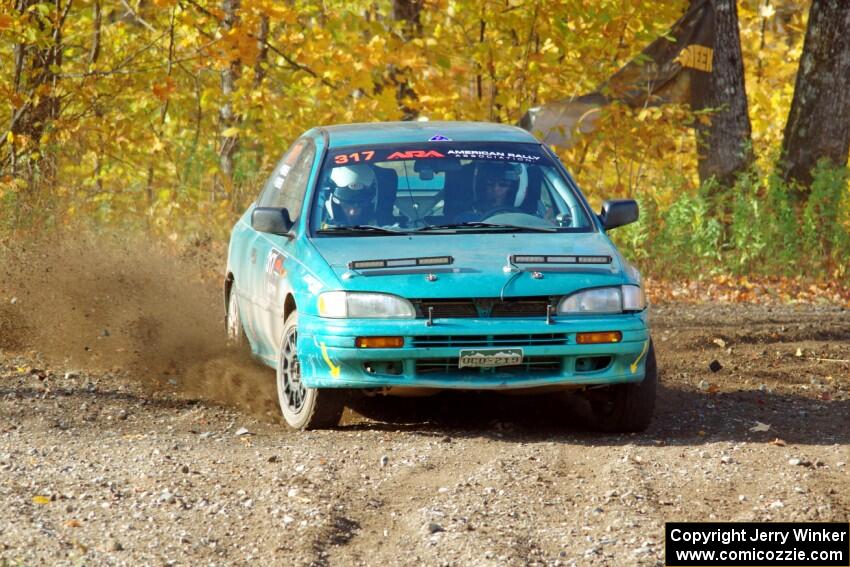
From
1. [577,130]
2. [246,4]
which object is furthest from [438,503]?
[577,130]

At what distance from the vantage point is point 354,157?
865 cm

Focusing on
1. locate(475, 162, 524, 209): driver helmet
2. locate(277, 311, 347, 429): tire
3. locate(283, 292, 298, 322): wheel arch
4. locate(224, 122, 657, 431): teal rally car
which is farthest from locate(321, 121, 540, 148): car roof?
locate(277, 311, 347, 429): tire

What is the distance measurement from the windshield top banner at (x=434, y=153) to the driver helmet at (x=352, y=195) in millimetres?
107

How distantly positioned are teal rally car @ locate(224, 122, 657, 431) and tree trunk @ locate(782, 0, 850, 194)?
371 inches

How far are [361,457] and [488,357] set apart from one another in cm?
90

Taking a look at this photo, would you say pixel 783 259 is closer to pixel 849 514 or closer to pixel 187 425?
pixel 187 425

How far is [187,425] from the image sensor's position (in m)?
8.32

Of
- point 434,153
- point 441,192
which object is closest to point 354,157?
point 434,153

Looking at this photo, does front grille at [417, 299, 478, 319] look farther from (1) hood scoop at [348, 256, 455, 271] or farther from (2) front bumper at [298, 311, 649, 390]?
(1) hood scoop at [348, 256, 455, 271]

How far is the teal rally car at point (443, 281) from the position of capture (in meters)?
7.31

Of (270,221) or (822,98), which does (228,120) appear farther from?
(270,221)

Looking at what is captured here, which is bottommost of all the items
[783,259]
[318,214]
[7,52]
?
[783,259]

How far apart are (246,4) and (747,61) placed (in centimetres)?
2094

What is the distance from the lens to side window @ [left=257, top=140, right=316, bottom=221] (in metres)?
8.74
